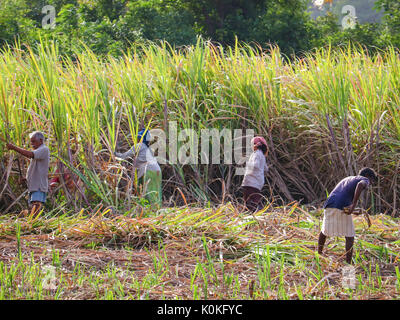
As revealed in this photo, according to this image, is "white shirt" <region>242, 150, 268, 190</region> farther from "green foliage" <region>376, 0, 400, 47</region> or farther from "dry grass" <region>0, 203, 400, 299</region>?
"green foliage" <region>376, 0, 400, 47</region>

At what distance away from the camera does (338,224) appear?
4.61m

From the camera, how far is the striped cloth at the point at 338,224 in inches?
181

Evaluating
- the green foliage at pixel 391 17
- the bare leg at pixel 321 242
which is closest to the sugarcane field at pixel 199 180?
the bare leg at pixel 321 242

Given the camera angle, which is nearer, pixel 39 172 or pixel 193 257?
pixel 193 257

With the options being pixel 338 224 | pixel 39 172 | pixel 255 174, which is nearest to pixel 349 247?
pixel 338 224

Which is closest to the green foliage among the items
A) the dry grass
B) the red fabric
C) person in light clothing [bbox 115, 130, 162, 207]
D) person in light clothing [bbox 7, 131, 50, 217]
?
the red fabric

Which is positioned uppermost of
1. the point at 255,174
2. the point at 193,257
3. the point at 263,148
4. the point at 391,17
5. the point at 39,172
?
the point at 391,17

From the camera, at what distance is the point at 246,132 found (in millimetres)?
7238

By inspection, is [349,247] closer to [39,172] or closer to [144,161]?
[144,161]

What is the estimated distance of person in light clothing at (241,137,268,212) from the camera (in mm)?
6496

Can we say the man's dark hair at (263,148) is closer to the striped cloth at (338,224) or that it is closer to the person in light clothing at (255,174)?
the person in light clothing at (255,174)

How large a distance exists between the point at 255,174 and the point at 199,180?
2.12 ft
